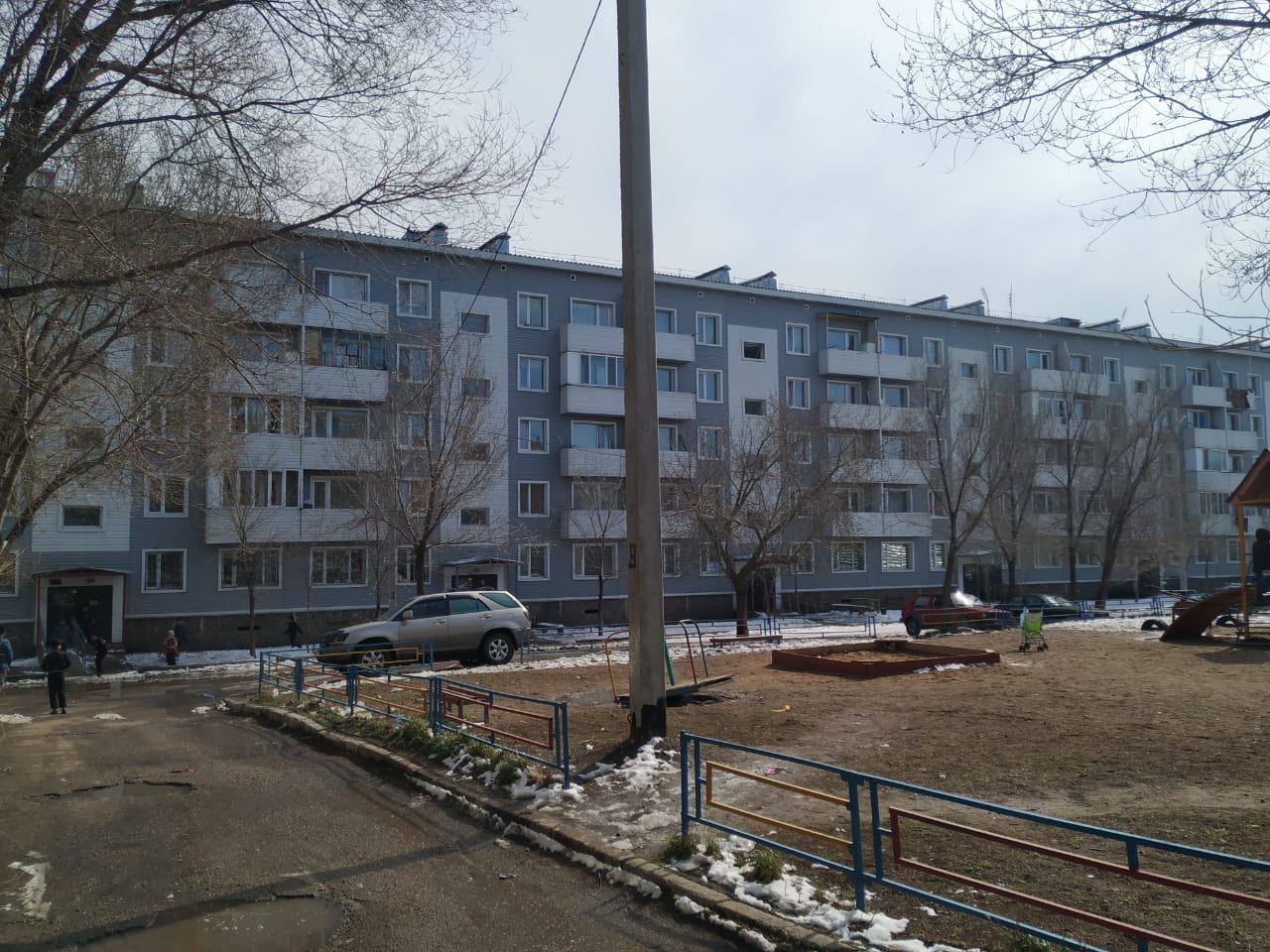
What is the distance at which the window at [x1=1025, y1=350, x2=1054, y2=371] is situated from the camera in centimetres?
5362

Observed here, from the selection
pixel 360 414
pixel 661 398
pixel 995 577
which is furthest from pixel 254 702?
pixel 995 577

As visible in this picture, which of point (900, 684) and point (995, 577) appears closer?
point (900, 684)

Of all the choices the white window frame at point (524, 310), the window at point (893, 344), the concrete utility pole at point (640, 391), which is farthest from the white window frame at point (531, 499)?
the concrete utility pole at point (640, 391)

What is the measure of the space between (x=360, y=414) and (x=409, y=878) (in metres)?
31.2

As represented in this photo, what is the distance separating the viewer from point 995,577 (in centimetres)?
5212

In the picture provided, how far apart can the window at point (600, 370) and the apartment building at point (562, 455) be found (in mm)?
85

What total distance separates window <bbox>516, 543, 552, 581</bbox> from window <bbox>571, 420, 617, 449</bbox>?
467 cm

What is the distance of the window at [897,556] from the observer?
160 ft

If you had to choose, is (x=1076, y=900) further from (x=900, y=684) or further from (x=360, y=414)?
(x=360, y=414)

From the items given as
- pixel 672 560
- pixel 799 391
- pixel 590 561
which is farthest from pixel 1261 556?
pixel 799 391

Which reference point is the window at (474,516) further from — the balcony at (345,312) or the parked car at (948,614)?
the balcony at (345,312)

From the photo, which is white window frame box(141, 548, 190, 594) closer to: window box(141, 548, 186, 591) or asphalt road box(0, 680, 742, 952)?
window box(141, 548, 186, 591)

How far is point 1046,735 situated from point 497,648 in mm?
14001

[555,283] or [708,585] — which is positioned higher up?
[555,283]
